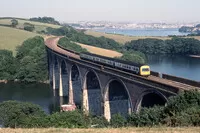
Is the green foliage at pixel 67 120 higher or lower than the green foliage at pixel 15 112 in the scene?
higher

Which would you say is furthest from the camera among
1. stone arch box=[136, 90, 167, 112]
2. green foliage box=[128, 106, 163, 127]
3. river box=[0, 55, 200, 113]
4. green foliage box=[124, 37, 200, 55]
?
green foliage box=[124, 37, 200, 55]

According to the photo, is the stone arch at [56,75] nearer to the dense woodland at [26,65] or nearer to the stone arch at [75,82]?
the stone arch at [75,82]

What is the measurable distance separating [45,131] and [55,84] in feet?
153

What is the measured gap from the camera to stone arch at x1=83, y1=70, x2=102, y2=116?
45031 millimetres

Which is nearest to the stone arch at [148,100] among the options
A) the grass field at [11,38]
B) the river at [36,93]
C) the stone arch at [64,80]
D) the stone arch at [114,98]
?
the stone arch at [114,98]

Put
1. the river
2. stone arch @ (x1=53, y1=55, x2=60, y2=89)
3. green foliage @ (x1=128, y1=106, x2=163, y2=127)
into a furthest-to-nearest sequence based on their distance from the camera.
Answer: stone arch @ (x1=53, y1=55, x2=60, y2=89) → the river → green foliage @ (x1=128, y1=106, x2=163, y2=127)

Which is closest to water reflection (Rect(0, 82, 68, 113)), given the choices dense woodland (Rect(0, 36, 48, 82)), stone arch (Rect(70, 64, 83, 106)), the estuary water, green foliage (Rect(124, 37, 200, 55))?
the estuary water

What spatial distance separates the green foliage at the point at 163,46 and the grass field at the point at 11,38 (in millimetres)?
37593

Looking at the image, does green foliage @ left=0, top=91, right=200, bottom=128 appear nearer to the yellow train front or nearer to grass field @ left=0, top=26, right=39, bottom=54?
the yellow train front

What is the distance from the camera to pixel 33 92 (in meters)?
61.4

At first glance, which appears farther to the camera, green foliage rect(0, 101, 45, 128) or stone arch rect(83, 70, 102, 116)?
stone arch rect(83, 70, 102, 116)

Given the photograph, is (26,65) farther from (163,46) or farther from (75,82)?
(163,46)

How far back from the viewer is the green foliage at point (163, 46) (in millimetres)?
115125

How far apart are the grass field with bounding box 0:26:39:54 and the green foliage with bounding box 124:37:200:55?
37.6 meters
